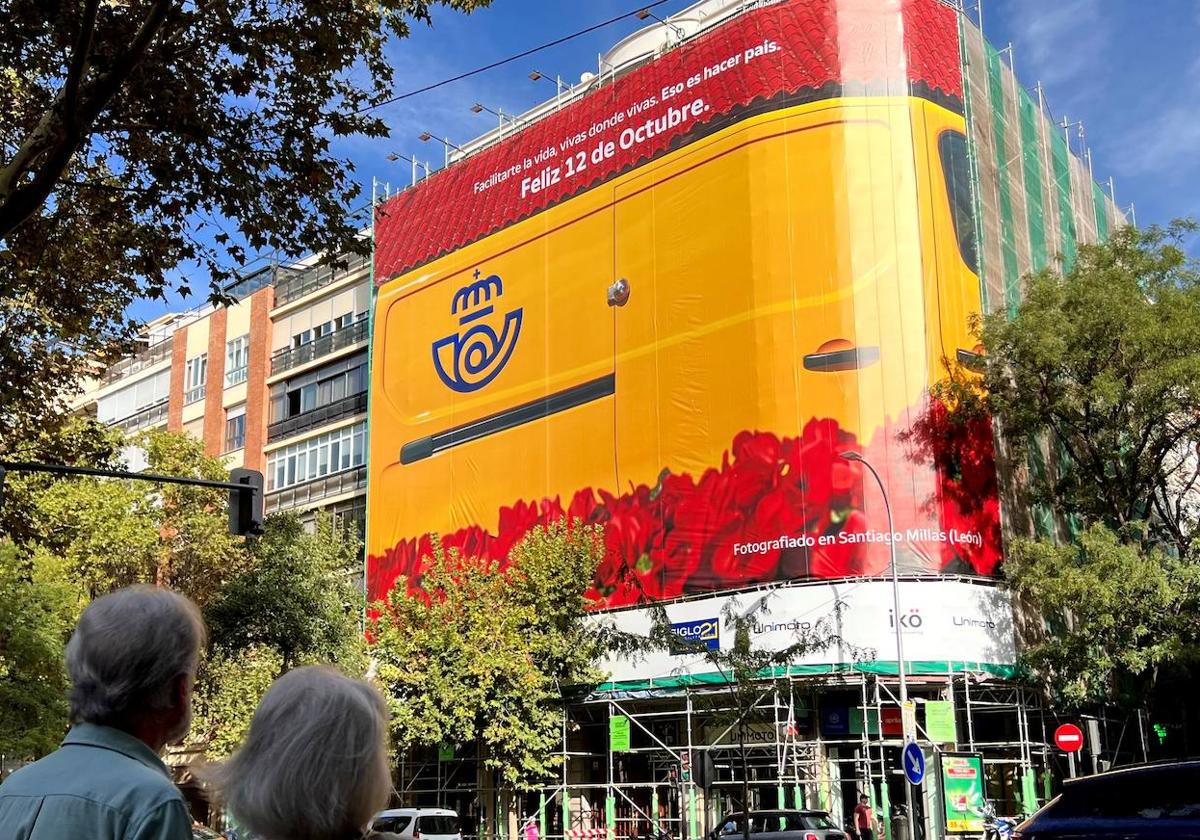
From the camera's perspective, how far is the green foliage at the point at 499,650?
31.5m

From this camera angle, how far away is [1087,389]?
29.8m

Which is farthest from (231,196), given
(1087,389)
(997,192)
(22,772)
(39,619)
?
(997,192)

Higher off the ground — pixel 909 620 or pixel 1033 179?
pixel 1033 179

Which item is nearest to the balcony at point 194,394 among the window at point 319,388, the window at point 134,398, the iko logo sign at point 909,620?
the window at point 134,398

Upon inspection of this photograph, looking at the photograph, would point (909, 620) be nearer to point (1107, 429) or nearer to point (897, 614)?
point (897, 614)

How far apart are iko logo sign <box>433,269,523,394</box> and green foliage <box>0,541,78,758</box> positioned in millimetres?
15234

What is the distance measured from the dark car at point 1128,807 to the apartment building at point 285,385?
3419 cm

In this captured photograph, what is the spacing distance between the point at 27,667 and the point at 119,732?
95.0 feet

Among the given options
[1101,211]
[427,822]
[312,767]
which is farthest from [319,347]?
[312,767]

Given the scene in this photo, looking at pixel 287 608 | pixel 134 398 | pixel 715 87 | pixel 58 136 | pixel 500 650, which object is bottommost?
pixel 500 650

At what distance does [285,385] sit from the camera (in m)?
50.8

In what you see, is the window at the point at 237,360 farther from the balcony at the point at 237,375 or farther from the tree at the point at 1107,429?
the tree at the point at 1107,429

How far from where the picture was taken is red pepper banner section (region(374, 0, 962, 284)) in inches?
1371

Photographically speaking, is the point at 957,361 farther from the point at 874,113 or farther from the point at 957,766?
the point at 957,766
